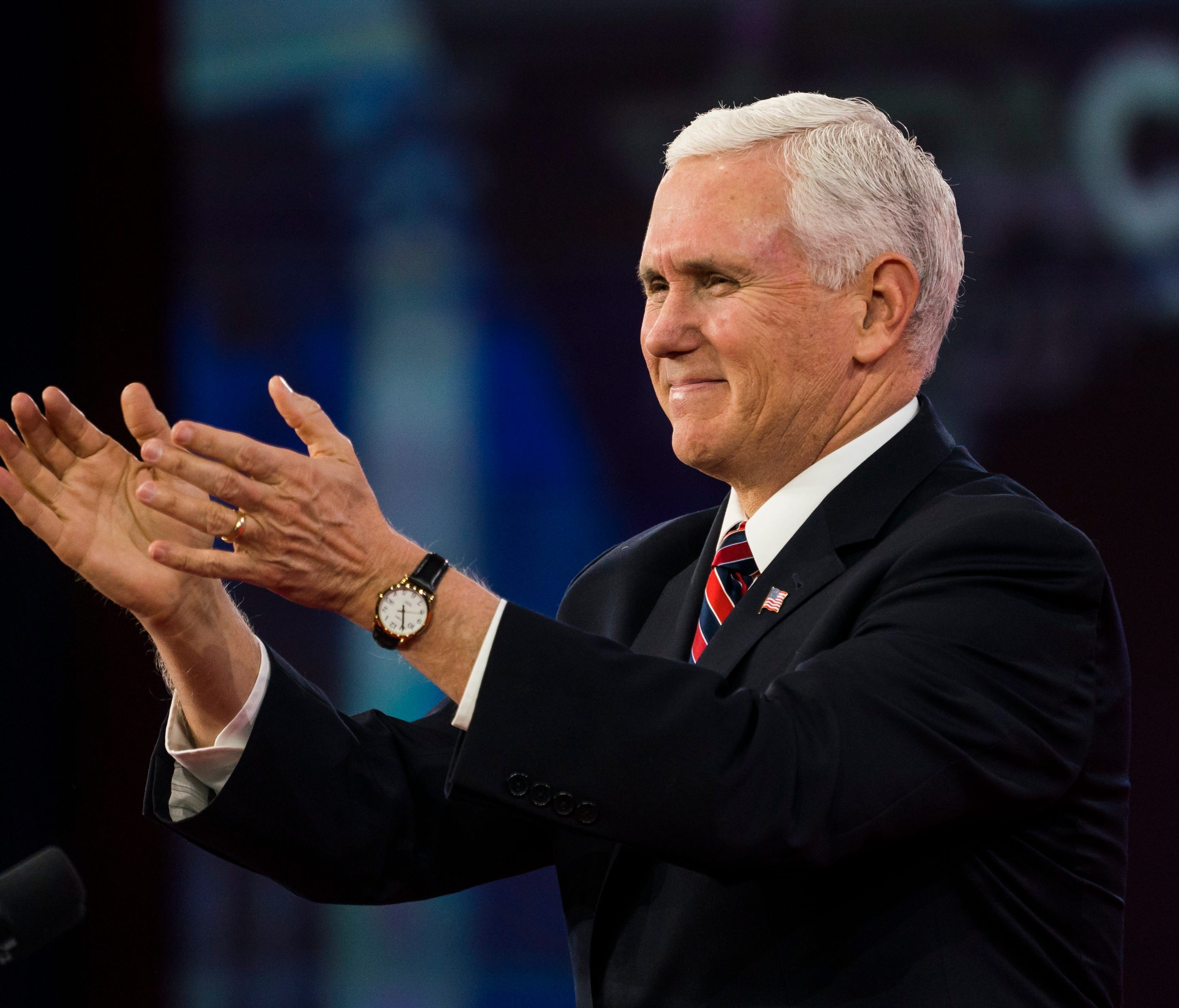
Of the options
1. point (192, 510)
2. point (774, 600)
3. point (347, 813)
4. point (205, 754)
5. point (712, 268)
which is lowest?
point (347, 813)

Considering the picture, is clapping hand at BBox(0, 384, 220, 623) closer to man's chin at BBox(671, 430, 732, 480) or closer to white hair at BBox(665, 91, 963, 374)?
man's chin at BBox(671, 430, 732, 480)

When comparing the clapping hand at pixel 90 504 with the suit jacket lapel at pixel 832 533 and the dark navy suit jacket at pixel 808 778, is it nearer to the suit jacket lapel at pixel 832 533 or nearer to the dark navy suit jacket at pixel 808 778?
the dark navy suit jacket at pixel 808 778

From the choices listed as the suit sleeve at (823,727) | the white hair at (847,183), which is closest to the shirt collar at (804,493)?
the white hair at (847,183)

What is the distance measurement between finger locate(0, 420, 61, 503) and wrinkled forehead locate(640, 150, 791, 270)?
29.7 inches

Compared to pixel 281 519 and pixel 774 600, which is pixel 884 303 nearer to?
pixel 774 600

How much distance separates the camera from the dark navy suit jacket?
1130 millimetres

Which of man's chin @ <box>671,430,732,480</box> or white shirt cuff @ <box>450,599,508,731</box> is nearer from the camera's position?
white shirt cuff @ <box>450,599,508,731</box>

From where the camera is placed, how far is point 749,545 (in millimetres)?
1604

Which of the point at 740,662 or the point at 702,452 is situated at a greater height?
the point at 702,452

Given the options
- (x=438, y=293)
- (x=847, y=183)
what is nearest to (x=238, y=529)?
(x=847, y=183)

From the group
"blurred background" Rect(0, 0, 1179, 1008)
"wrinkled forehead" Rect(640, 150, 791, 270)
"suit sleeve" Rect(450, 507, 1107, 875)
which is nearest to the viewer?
"suit sleeve" Rect(450, 507, 1107, 875)

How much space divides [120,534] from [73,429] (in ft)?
0.39

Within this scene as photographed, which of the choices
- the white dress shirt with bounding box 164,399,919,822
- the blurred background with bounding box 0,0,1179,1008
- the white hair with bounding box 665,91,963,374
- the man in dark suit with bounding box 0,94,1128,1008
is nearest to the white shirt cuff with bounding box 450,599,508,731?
the man in dark suit with bounding box 0,94,1128,1008

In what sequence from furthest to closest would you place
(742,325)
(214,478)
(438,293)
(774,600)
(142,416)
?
(438,293)
(742,325)
(774,600)
(142,416)
(214,478)
